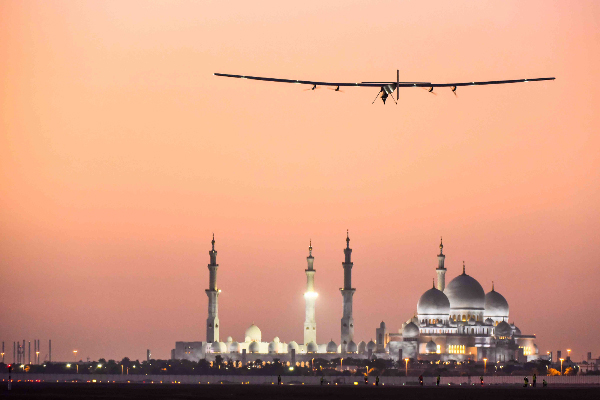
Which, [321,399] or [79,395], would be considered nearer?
[321,399]

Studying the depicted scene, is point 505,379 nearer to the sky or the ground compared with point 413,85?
nearer to the ground

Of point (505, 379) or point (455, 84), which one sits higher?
point (455, 84)

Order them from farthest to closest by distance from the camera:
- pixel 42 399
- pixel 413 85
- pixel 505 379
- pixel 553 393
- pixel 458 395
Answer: pixel 505 379, pixel 553 393, pixel 458 395, pixel 42 399, pixel 413 85

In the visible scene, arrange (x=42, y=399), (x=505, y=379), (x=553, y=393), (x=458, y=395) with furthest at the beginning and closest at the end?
(x=505, y=379)
(x=553, y=393)
(x=458, y=395)
(x=42, y=399)

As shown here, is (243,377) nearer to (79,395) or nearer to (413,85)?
(79,395)

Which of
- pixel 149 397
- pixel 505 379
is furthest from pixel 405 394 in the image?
pixel 505 379

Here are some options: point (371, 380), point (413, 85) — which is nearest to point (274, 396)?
point (413, 85)

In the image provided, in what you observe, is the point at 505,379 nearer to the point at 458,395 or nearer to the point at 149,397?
the point at 458,395

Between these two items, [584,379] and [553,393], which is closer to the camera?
[553,393]

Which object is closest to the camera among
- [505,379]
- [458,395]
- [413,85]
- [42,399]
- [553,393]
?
[413,85]
